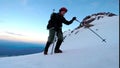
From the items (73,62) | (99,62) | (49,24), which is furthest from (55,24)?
(99,62)

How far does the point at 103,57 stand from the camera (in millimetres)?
6012

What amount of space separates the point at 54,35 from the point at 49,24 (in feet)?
1.74

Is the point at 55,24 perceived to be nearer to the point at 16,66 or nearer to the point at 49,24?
the point at 49,24

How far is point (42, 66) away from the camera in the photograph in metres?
5.67

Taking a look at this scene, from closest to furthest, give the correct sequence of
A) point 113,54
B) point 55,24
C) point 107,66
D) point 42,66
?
point 107,66, point 42,66, point 113,54, point 55,24

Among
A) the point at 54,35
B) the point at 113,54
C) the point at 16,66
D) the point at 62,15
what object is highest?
the point at 62,15

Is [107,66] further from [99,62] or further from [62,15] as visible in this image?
[62,15]

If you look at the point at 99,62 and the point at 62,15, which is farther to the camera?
the point at 62,15

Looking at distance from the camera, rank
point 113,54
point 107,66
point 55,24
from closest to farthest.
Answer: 1. point 107,66
2. point 113,54
3. point 55,24

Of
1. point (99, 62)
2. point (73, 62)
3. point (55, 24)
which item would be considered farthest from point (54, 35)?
point (99, 62)

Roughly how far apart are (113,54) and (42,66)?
2400 millimetres

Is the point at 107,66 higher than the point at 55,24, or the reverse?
the point at 55,24

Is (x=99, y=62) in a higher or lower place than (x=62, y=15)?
lower

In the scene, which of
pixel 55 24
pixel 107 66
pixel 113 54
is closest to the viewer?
pixel 107 66
